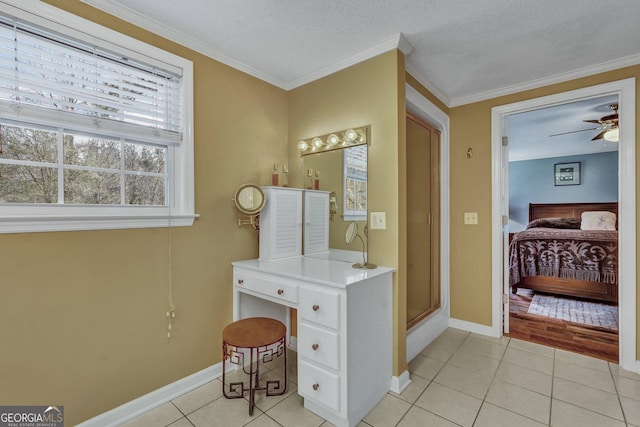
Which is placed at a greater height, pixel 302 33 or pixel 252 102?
pixel 302 33

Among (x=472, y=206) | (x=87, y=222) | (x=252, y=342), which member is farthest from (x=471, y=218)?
(x=87, y=222)

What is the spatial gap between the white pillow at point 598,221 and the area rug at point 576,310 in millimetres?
2106

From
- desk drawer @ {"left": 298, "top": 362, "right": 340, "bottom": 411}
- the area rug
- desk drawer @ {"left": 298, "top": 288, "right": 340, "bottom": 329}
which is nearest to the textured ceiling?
desk drawer @ {"left": 298, "top": 288, "right": 340, "bottom": 329}

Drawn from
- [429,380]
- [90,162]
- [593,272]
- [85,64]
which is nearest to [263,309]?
[429,380]

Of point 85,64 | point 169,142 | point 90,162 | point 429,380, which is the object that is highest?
point 85,64

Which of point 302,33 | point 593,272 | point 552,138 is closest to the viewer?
point 302,33

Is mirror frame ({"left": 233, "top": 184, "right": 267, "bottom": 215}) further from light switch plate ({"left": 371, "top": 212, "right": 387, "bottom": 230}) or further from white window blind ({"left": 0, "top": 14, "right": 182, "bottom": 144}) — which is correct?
light switch plate ({"left": 371, "top": 212, "right": 387, "bottom": 230})

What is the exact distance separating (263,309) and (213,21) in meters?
2.12

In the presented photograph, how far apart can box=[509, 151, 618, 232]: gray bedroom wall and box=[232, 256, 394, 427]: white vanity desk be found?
600 cm

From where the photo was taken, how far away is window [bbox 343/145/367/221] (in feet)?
7.15

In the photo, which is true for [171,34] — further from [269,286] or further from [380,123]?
[269,286]

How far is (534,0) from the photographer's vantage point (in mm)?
1619

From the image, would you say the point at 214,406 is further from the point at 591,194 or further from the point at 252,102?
the point at 591,194

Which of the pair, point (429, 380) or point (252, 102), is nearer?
point (429, 380)
